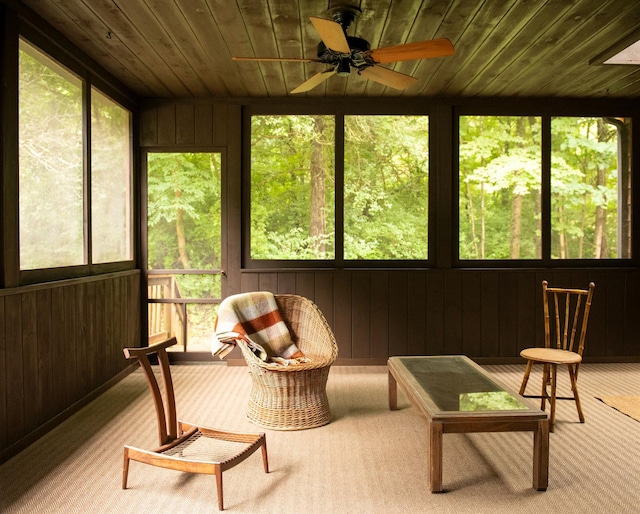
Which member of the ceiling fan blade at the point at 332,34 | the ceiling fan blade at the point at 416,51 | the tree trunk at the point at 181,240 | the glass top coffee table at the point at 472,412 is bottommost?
the glass top coffee table at the point at 472,412

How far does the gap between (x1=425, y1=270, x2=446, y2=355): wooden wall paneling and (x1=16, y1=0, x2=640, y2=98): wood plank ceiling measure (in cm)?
186

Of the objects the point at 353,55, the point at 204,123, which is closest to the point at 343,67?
the point at 353,55

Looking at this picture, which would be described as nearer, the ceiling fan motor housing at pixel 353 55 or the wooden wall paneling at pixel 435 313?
the ceiling fan motor housing at pixel 353 55

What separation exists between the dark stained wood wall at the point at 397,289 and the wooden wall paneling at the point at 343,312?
10 mm

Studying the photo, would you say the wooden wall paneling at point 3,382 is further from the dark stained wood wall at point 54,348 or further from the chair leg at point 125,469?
the chair leg at point 125,469

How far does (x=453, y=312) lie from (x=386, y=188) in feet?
Answer: 4.71

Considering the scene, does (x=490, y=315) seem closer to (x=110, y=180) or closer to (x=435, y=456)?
(x=435, y=456)

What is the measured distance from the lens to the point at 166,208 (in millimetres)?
5527

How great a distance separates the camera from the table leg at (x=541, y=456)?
8.53 ft

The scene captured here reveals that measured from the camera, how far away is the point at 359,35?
3801 millimetres

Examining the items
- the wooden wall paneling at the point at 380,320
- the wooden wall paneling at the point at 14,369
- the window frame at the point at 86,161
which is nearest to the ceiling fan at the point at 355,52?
the window frame at the point at 86,161

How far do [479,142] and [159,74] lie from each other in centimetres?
320

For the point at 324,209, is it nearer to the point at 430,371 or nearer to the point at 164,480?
the point at 430,371

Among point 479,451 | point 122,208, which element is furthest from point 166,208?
point 479,451
